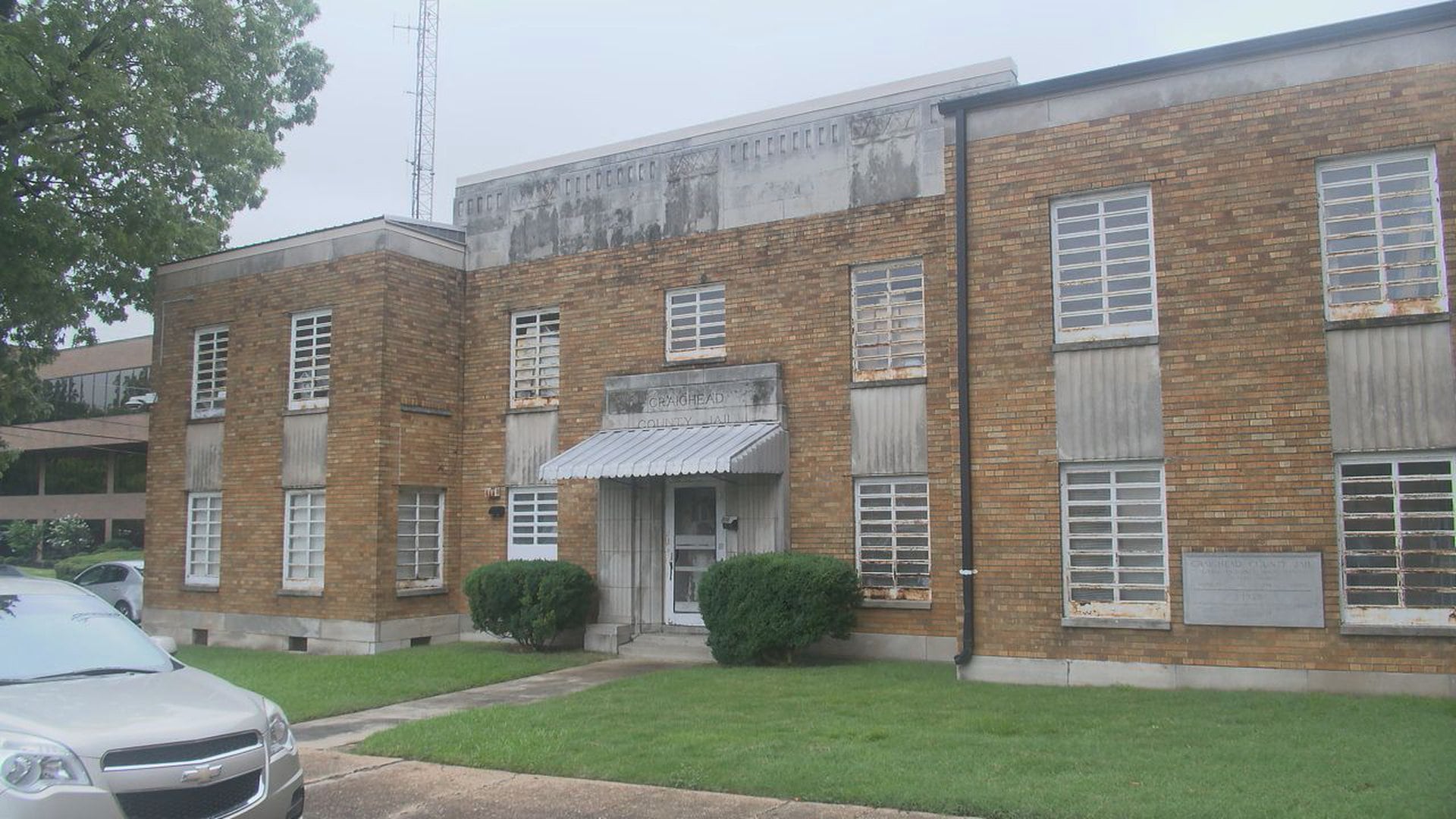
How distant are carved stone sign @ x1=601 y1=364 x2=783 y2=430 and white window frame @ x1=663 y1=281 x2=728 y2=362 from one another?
0.38m

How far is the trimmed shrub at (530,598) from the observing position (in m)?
16.0

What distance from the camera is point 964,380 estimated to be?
41.8 ft

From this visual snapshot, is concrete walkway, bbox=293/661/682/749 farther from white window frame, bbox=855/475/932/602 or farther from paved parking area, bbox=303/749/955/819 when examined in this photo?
white window frame, bbox=855/475/932/602

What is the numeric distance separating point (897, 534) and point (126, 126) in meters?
12.5

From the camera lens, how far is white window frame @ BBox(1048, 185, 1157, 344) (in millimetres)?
12188

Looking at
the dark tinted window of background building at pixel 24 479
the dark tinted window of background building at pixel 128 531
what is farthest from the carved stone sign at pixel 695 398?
the dark tinted window of background building at pixel 24 479

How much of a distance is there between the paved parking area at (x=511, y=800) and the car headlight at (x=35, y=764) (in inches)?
98.4

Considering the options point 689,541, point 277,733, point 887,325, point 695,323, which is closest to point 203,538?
point 689,541

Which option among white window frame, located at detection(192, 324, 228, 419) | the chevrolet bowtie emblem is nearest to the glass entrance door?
white window frame, located at detection(192, 324, 228, 419)

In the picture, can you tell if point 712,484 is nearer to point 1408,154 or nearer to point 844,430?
point 844,430

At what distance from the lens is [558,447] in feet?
58.1

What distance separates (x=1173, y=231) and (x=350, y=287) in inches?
481

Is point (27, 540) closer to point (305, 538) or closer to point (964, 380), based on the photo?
point (305, 538)

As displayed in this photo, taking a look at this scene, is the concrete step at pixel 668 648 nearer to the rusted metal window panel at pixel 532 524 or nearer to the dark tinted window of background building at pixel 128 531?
the rusted metal window panel at pixel 532 524
